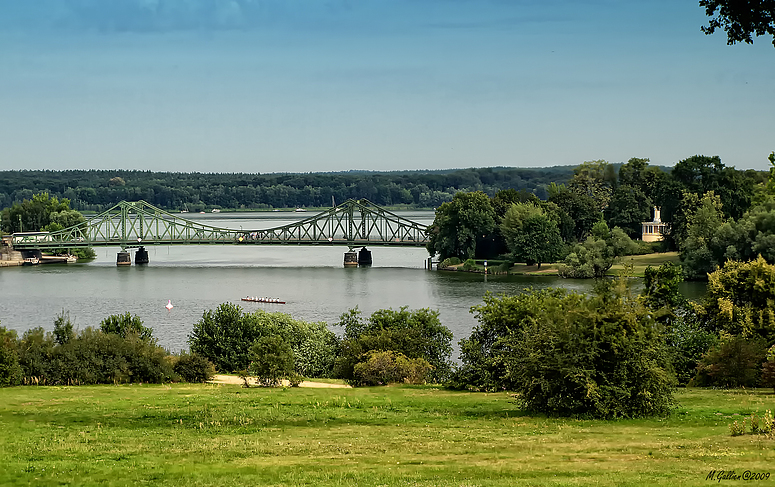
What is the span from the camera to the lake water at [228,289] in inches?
2554

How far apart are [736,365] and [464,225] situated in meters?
73.1

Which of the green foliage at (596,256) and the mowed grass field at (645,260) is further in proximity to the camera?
the mowed grass field at (645,260)

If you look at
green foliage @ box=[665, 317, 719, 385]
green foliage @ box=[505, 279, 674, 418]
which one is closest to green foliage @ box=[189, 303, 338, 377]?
green foliage @ box=[665, 317, 719, 385]

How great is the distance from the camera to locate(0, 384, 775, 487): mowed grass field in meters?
15.8

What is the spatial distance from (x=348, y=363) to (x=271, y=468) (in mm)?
19390

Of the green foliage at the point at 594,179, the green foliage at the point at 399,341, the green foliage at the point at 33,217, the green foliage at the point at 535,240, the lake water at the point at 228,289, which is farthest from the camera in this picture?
the green foliage at the point at 33,217

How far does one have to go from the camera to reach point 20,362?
31.1 meters

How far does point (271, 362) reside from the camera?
1246 inches

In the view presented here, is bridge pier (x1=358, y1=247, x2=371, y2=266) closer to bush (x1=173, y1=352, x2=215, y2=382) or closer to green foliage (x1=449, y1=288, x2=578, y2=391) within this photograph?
bush (x1=173, y1=352, x2=215, y2=382)

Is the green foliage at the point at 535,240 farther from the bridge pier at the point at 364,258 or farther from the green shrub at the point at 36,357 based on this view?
the green shrub at the point at 36,357

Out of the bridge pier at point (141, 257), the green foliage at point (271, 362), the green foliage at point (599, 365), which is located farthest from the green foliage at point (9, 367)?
the bridge pier at point (141, 257)

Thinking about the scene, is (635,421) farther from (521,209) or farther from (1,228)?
(1,228)

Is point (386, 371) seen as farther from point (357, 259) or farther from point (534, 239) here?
point (357, 259)

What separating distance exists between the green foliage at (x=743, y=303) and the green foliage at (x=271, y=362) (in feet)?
49.5
